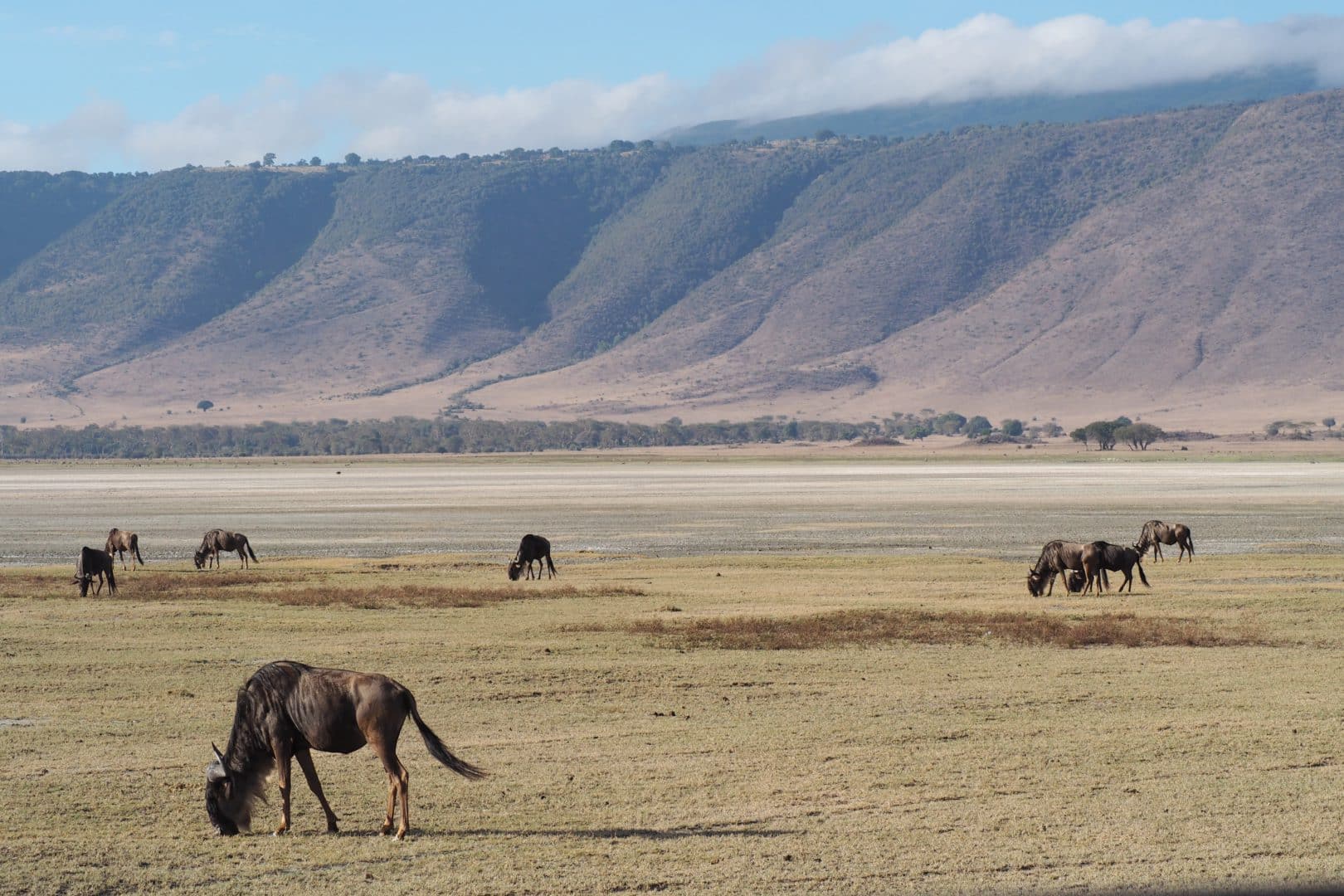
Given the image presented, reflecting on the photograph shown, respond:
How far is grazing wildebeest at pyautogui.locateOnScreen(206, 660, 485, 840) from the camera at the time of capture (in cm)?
1048

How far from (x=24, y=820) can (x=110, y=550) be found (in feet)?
71.2

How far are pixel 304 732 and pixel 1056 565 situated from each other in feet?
60.7

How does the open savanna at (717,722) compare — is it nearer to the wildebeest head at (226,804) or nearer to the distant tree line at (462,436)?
the wildebeest head at (226,804)

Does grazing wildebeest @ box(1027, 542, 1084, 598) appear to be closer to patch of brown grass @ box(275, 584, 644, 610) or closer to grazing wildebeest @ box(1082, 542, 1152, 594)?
grazing wildebeest @ box(1082, 542, 1152, 594)

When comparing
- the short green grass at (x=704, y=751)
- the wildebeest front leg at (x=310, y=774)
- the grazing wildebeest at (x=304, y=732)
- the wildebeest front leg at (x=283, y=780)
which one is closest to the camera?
the short green grass at (x=704, y=751)

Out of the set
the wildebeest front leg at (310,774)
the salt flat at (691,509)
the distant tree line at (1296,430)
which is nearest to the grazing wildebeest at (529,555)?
the salt flat at (691,509)

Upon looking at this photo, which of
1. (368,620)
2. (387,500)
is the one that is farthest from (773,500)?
(368,620)

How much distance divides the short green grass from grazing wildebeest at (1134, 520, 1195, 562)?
332 inches

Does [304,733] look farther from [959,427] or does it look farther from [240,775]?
[959,427]

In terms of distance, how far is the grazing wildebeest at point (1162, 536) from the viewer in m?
34.1

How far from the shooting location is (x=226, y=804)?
1084cm

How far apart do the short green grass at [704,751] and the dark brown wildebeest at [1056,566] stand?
1.51 metres

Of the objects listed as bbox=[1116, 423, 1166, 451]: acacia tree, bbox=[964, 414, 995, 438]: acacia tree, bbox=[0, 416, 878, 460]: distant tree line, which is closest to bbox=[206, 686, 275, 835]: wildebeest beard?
bbox=[1116, 423, 1166, 451]: acacia tree

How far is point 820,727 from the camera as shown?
1473 cm
